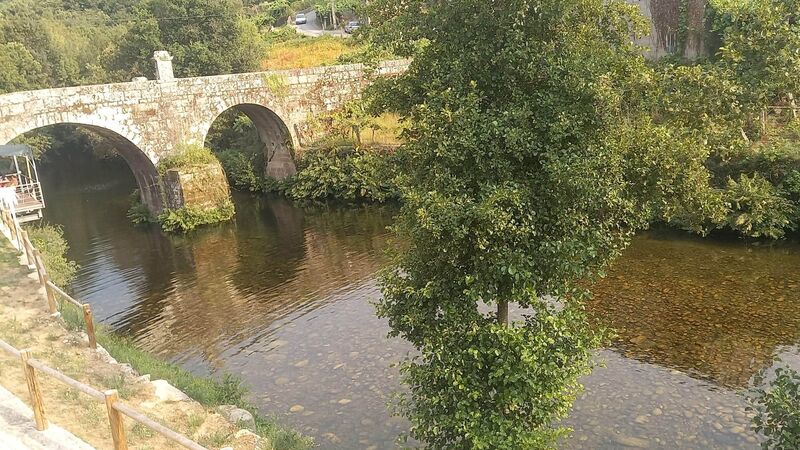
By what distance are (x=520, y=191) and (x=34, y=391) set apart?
18.3ft

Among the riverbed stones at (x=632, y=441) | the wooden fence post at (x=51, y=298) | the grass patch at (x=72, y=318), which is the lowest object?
the riverbed stones at (x=632, y=441)

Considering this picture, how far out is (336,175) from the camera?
28594mm

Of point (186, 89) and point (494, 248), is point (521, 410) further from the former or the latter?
point (186, 89)

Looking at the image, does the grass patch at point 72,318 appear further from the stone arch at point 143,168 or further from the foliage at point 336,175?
the foliage at point 336,175

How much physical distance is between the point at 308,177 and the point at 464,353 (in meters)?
23.3

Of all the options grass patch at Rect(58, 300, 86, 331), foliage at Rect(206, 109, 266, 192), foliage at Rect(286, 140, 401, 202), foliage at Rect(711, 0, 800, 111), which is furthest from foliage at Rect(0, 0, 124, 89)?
foliage at Rect(711, 0, 800, 111)

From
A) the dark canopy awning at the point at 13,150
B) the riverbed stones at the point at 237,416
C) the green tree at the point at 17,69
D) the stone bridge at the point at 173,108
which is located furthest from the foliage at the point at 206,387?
the green tree at the point at 17,69

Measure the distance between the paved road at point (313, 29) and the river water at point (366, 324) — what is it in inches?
1421

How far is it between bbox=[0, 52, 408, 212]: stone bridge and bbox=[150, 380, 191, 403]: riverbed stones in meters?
13.4

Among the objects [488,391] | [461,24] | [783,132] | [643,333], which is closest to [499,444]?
[488,391]

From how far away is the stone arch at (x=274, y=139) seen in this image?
30453mm

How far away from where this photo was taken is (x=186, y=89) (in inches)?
1038

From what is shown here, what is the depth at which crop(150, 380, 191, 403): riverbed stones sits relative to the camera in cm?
919

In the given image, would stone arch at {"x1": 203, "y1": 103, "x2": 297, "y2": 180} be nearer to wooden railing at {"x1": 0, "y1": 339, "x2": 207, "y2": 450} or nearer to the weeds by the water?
the weeds by the water
